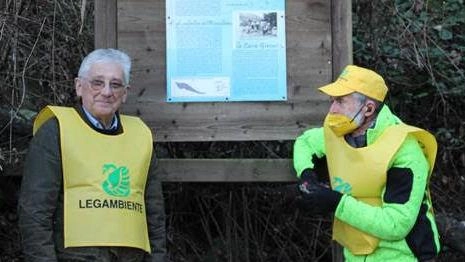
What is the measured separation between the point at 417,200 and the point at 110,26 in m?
1.95

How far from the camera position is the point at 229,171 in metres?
4.48

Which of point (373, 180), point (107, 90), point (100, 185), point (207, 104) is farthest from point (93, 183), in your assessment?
point (373, 180)

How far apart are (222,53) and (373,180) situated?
117 centimetres

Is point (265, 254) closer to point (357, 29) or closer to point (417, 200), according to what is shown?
point (357, 29)

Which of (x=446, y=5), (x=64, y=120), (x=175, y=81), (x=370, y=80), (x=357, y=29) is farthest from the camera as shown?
(x=446, y=5)

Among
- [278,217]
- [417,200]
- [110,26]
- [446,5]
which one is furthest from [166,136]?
[446,5]

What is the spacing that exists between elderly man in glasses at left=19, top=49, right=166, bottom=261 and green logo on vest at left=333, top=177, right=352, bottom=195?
0.87 m

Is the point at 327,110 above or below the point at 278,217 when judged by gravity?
above

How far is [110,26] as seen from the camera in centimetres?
447

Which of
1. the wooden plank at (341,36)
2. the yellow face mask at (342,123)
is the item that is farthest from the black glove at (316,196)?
the wooden plank at (341,36)

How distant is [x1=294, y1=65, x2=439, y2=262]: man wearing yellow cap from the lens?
12.1 ft

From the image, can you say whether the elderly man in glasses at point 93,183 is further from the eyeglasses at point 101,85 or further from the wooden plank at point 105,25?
the wooden plank at point 105,25

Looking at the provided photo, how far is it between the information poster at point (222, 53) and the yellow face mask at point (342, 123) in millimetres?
636

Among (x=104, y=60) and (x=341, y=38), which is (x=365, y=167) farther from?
(x=104, y=60)
